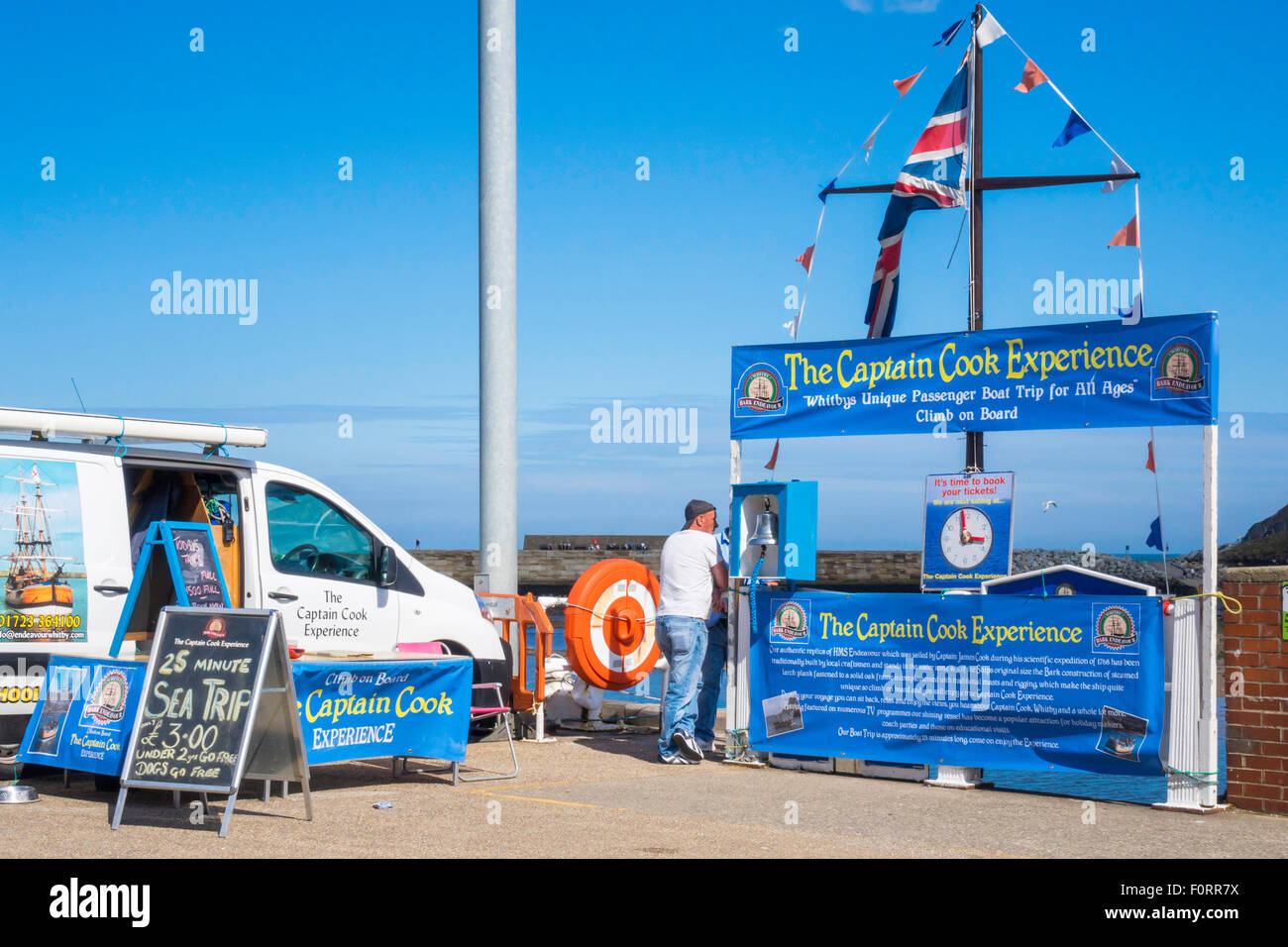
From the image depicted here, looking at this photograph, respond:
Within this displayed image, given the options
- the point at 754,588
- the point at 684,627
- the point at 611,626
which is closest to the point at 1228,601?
the point at 754,588

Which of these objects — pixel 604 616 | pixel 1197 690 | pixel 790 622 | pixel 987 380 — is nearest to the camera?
pixel 1197 690

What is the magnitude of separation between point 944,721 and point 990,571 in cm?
107

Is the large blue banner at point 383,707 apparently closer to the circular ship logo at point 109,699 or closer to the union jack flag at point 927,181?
the circular ship logo at point 109,699

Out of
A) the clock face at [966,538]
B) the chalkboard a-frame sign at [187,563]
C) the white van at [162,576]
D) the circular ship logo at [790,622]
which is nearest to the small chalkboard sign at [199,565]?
→ the chalkboard a-frame sign at [187,563]

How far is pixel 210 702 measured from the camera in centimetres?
782

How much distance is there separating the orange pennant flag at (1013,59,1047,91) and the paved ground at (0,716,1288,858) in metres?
5.55

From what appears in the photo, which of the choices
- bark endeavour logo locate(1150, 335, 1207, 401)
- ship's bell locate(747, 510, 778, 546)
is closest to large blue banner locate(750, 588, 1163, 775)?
ship's bell locate(747, 510, 778, 546)

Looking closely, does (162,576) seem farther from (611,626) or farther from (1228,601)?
(1228,601)

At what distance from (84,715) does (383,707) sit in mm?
1734

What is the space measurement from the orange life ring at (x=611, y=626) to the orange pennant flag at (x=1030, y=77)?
198 inches

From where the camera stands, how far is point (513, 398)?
13.9m

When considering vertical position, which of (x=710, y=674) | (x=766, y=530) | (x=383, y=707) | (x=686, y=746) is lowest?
(x=686, y=746)

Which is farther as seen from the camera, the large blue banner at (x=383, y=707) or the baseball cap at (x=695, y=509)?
the baseball cap at (x=695, y=509)

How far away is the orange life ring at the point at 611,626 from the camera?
12273mm
